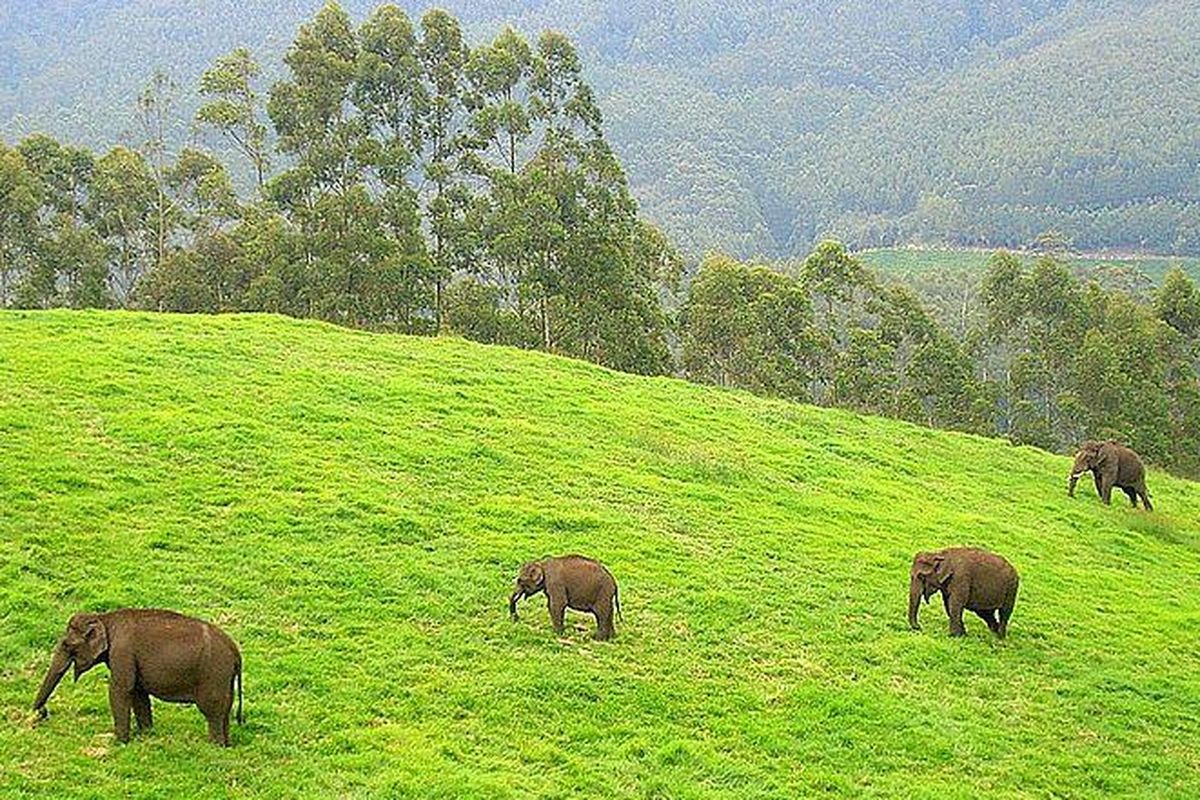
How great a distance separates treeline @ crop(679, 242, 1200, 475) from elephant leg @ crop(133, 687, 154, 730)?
45675 mm

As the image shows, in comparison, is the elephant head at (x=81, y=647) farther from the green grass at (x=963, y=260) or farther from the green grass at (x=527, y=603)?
the green grass at (x=963, y=260)

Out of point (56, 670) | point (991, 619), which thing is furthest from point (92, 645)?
point (991, 619)

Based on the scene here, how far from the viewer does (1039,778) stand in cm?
1309

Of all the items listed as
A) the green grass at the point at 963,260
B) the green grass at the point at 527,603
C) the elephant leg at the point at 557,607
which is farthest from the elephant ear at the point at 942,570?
the green grass at the point at 963,260

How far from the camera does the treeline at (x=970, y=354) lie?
5644 cm

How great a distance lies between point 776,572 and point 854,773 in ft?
21.5

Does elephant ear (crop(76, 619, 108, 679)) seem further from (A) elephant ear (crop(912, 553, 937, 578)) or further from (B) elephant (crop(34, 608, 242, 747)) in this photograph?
(A) elephant ear (crop(912, 553, 937, 578))

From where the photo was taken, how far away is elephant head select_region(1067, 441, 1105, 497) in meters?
29.2

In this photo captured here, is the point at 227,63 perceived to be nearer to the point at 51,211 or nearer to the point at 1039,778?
the point at 51,211

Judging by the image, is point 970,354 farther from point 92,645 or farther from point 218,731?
point 92,645

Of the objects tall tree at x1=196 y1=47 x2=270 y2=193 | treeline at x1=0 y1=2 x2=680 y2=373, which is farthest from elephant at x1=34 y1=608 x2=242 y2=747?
tall tree at x1=196 y1=47 x2=270 y2=193

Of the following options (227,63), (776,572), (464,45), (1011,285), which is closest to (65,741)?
(776,572)

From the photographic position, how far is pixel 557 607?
14922 millimetres

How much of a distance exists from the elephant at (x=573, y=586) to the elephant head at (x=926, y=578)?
4.71 metres
